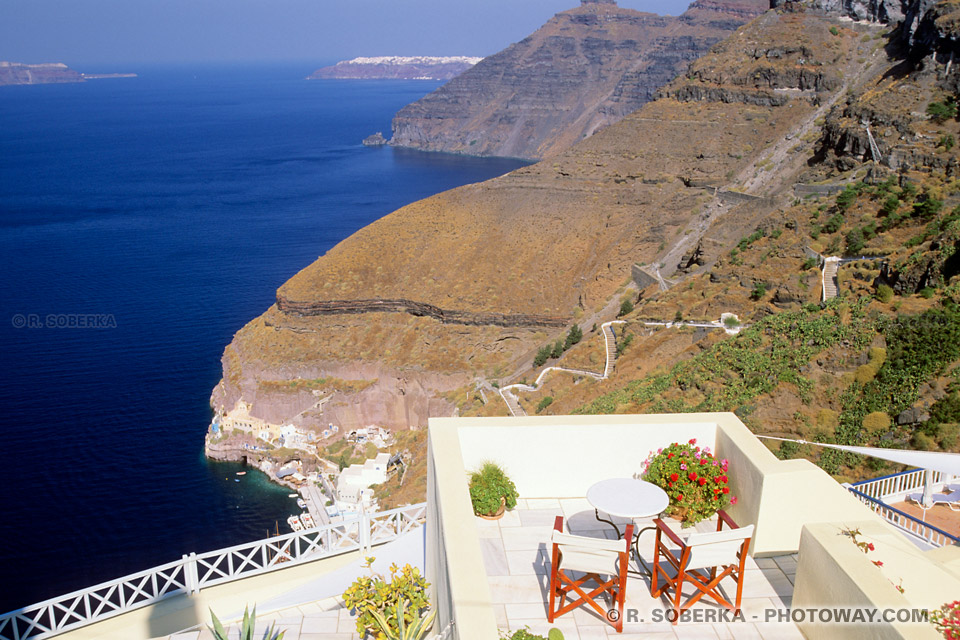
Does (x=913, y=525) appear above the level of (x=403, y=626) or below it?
below

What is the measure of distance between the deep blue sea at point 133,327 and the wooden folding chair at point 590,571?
30695 millimetres

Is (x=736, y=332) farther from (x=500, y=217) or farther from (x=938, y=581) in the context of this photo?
(x=500, y=217)

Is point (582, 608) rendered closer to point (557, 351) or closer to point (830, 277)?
point (830, 277)

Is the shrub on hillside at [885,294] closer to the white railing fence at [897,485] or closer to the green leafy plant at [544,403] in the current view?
the white railing fence at [897,485]

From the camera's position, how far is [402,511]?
33.8 feet

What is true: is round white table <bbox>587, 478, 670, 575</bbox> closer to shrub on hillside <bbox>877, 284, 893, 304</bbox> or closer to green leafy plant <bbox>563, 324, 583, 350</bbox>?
shrub on hillside <bbox>877, 284, 893, 304</bbox>

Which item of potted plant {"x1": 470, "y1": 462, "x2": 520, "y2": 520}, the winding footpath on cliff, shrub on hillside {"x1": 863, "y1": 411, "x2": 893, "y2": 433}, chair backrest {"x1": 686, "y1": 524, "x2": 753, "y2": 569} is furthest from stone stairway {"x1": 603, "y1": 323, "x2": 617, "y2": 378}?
chair backrest {"x1": 686, "y1": 524, "x2": 753, "y2": 569}

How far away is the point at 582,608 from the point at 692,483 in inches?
71.3

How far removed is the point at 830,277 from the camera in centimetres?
3008

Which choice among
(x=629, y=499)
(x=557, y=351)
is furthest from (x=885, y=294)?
(x=557, y=351)

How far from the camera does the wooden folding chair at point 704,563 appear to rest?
654 cm

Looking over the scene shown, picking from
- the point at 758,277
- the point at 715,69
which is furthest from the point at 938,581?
the point at 715,69

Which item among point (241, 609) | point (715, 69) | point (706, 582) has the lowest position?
point (241, 609)

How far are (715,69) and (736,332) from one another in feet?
139
